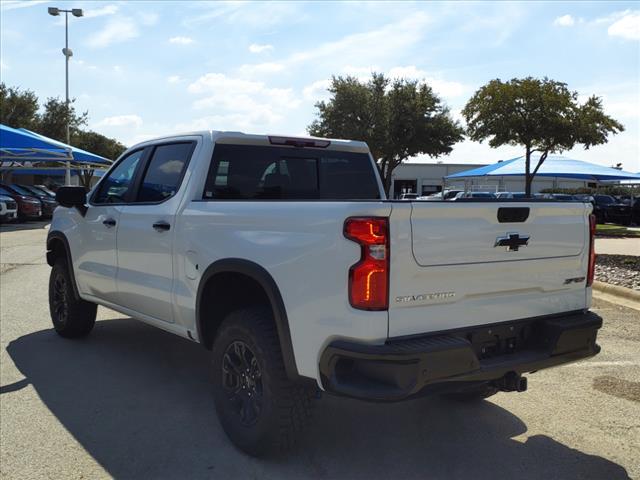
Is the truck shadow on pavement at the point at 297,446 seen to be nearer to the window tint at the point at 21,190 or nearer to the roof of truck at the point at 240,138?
the roof of truck at the point at 240,138

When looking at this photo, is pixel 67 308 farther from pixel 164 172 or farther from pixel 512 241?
pixel 512 241

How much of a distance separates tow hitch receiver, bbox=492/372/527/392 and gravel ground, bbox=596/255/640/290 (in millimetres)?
6383

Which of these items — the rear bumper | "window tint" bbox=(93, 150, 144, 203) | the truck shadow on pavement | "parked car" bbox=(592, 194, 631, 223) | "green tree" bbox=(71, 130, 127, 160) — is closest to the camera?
the rear bumper

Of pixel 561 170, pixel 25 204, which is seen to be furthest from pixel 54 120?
pixel 561 170

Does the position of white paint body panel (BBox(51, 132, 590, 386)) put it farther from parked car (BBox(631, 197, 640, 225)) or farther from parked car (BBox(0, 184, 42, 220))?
parked car (BBox(631, 197, 640, 225))

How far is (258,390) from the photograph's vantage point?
3486 mm

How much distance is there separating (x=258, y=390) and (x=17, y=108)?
3922 centimetres

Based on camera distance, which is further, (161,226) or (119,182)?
(119,182)

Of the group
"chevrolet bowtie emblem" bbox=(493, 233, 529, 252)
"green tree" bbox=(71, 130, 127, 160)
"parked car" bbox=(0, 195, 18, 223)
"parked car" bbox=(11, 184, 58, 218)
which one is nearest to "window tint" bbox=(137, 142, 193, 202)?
"chevrolet bowtie emblem" bbox=(493, 233, 529, 252)

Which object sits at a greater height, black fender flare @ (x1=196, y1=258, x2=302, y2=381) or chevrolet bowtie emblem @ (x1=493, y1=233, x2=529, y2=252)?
chevrolet bowtie emblem @ (x1=493, y1=233, x2=529, y2=252)

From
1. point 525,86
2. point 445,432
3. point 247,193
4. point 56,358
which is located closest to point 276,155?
point 247,193

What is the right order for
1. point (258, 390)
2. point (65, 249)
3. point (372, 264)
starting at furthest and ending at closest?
point (65, 249) < point (258, 390) < point (372, 264)

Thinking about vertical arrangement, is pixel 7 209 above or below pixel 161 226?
below

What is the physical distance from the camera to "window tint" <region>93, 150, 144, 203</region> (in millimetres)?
5141
